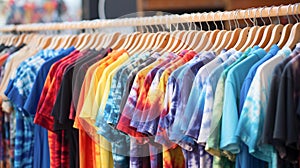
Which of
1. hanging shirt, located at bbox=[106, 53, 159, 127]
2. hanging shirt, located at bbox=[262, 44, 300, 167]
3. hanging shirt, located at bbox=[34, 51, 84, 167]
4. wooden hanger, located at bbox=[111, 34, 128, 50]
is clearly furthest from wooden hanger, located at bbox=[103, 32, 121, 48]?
hanging shirt, located at bbox=[262, 44, 300, 167]

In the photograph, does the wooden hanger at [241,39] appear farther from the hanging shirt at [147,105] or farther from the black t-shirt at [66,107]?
the black t-shirt at [66,107]

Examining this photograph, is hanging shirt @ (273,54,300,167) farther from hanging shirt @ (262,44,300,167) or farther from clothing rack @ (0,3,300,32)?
clothing rack @ (0,3,300,32)

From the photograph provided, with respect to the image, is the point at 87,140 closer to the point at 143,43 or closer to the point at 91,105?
the point at 91,105

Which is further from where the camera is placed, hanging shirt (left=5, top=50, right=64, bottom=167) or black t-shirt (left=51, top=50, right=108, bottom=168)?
hanging shirt (left=5, top=50, right=64, bottom=167)

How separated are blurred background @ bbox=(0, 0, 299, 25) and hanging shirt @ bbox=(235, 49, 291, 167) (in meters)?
1.79

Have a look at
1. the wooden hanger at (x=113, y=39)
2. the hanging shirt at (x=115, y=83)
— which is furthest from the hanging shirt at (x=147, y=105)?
the wooden hanger at (x=113, y=39)

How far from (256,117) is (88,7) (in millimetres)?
2255

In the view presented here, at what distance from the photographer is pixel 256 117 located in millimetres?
1103

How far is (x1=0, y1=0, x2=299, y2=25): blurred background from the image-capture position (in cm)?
295

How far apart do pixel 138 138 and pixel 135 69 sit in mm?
193

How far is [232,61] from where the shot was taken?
4.16 feet

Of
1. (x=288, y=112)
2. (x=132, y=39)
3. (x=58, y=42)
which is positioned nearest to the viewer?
(x=288, y=112)

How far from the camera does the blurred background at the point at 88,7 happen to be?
295 cm

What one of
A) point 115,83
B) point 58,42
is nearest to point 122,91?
point 115,83
